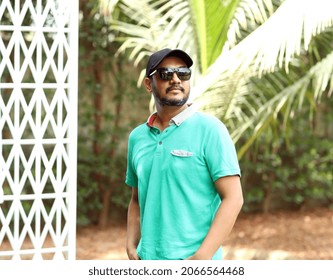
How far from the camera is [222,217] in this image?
1926 millimetres

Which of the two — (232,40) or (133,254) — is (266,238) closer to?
(232,40)

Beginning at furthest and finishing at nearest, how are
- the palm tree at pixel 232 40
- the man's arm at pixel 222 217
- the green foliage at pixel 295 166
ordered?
the green foliage at pixel 295 166 < the palm tree at pixel 232 40 < the man's arm at pixel 222 217

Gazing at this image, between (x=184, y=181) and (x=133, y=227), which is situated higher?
(x=184, y=181)

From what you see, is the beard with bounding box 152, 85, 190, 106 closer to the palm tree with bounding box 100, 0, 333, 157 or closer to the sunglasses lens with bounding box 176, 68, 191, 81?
the sunglasses lens with bounding box 176, 68, 191, 81

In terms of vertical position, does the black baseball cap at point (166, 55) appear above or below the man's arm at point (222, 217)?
above

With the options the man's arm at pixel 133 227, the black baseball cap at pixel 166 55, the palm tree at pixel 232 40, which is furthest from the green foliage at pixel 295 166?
the black baseball cap at pixel 166 55

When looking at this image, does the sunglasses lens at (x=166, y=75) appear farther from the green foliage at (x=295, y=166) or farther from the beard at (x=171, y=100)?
the green foliage at (x=295, y=166)

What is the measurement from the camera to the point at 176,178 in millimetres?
1956

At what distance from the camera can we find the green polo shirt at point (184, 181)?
1.94 m

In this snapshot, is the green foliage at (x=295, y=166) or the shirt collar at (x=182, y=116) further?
the green foliage at (x=295, y=166)

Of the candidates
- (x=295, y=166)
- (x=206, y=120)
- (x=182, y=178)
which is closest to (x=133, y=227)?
(x=182, y=178)

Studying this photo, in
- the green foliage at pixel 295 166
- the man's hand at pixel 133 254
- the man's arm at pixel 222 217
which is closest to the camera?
the man's arm at pixel 222 217

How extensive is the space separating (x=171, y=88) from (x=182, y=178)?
256 millimetres
